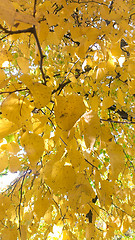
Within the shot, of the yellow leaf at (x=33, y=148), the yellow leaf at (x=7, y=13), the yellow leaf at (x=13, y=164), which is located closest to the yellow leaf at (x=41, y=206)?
the yellow leaf at (x=13, y=164)

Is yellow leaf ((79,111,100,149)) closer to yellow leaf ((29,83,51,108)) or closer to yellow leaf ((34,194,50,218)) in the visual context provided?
yellow leaf ((29,83,51,108))

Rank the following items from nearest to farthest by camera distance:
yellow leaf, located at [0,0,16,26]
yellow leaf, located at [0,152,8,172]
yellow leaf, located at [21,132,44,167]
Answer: yellow leaf, located at [0,0,16,26]
yellow leaf, located at [21,132,44,167]
yellow leaf, located at [0,152,8,172]

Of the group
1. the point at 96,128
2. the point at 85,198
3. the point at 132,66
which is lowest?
the point at 85,198

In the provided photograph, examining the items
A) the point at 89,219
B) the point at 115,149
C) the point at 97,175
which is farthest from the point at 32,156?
the point at 89,219

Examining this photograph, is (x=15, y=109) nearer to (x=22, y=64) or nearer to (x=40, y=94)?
(x=40, y=94)

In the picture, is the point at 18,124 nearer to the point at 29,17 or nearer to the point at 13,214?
the point at 29,17

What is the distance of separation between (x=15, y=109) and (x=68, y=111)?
12 cm

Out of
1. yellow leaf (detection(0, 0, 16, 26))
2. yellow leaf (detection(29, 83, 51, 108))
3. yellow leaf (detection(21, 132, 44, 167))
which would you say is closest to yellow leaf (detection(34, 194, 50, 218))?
yellow leaf (detection(21, 132, 44, 167))

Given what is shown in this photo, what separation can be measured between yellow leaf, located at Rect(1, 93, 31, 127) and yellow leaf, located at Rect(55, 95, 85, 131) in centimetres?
8

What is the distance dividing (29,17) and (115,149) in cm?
37

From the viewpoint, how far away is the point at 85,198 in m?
0.53

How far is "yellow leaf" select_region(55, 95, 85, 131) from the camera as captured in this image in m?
0.37

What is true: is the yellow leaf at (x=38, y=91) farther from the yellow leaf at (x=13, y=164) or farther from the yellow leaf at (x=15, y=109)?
the yellow leaf at (x=13, y=164)

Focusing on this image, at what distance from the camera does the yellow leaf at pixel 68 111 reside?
37 cm
